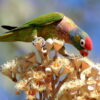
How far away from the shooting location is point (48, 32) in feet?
13.1

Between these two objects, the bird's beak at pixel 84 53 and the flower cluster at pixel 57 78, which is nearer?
the flower cluster at pixel 57 78

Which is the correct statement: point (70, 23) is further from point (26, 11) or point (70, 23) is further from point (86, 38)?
point (26, 11)

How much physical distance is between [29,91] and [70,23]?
1515mm

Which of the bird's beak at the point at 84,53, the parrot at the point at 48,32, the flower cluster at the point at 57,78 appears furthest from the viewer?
the parrot at the point at 48,32

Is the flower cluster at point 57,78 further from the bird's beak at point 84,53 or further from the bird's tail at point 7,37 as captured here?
the bird's tail at point 7,37

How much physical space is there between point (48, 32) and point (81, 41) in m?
0.37

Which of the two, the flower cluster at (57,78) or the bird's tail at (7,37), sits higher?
the bird's tail at (7,37)

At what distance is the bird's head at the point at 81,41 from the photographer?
3.76 m

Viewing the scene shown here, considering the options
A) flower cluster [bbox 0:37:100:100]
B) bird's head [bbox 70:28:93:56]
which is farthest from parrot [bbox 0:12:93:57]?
flower cluster [bbox 0:37:100:100]

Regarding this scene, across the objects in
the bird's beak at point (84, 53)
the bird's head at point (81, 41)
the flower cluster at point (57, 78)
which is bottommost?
the flower cluster at point (57, 78)

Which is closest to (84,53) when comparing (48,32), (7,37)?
(48,32)

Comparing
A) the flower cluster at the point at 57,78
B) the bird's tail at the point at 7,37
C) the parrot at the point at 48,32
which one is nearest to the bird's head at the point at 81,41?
the parrot at the point at 48,32

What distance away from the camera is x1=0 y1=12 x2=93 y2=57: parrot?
391 centimetres

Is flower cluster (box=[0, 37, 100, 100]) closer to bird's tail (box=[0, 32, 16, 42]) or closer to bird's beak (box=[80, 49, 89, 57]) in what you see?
bird's beak (box=[80, 49, 89, 57])
